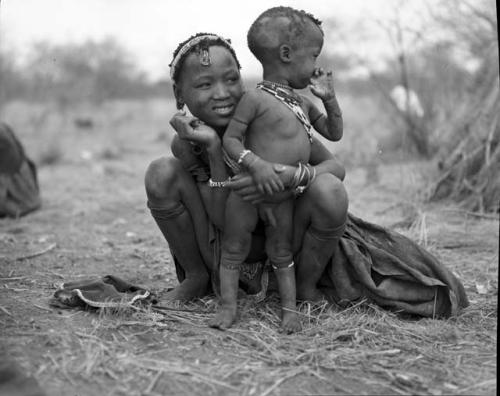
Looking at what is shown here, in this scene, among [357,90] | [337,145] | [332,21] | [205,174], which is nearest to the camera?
[205,174]

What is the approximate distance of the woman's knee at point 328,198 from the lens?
8.23 ft

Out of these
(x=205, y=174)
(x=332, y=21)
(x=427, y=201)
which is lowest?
(x=427, y=201)

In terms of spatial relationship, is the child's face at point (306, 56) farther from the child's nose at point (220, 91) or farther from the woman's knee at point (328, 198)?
the woman's knee at point (328, 198)

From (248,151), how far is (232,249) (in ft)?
1.42

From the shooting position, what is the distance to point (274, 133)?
2520 mm

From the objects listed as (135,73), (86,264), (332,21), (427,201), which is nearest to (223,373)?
(86,264)

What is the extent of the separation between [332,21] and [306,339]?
569cm

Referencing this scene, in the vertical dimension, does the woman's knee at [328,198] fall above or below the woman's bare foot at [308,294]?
above

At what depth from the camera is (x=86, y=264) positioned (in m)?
3.97

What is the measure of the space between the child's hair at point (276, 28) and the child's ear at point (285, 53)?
0.06 feet

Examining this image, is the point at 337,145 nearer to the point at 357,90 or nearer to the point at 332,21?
the point at 332,21

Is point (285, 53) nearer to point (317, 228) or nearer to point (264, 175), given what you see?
point (264, 175)

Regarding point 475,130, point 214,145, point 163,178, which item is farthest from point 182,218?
point 475,130

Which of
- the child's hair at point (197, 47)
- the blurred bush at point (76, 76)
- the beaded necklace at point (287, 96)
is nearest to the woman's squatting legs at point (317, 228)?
the beaded necklace at point (287, 96)
